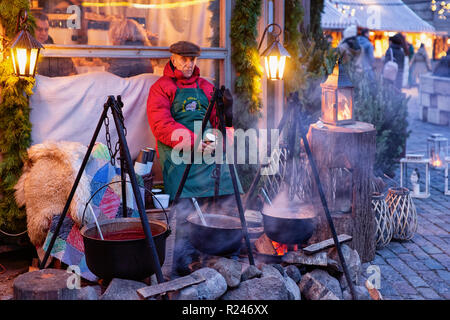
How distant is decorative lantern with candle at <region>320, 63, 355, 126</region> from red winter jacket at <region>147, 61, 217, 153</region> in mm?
1168

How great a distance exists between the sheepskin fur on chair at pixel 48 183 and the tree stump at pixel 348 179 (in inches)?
89.2

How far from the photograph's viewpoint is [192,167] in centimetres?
600

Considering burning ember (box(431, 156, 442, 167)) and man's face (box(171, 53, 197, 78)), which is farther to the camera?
burning ember (box(431, 156, 442, 167))

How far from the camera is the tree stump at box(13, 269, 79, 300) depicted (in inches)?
144

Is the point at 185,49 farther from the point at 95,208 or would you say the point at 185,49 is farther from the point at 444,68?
the point at 444,68

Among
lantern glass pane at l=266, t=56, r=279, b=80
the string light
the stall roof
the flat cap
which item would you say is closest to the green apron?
the flat cap

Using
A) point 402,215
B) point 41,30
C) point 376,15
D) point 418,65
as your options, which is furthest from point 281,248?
point 418,65

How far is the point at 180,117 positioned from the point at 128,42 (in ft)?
3.37

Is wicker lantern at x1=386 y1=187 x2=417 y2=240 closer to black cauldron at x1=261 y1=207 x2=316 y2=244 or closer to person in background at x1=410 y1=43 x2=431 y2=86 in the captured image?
black cauldron at x1=261 y1=207 x2=316 y2=244

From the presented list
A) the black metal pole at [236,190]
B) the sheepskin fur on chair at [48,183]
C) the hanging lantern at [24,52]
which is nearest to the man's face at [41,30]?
the hanging lantern at [24,52]

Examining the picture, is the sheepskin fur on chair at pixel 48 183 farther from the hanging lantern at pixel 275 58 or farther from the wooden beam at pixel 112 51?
the hanging lantern at pixel 275 58

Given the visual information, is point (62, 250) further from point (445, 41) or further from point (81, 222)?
point (445, 41)

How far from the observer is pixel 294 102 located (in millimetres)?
4836
